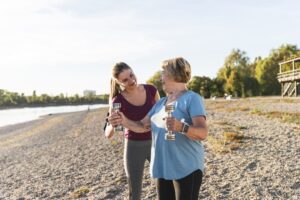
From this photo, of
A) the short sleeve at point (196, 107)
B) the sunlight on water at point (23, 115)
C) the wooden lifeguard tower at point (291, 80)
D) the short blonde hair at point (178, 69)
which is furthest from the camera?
the sunlight on water at point (23, 115)

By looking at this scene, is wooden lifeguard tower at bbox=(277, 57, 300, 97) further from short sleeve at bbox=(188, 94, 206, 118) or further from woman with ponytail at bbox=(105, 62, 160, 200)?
short sleeve at bbox=(188, 94, 206, 118)

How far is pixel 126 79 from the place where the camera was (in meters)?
4.75

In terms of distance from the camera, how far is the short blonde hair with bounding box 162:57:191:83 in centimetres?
360

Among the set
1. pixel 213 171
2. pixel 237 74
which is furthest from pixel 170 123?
pixel 237 74

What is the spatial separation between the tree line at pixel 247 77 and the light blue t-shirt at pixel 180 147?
6341 centimetres

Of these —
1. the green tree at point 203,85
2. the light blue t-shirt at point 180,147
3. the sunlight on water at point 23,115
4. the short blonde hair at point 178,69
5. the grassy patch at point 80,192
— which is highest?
the green tree at point 203,85

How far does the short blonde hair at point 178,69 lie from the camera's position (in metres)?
3.60

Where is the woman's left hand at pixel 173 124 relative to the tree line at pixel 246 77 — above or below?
below

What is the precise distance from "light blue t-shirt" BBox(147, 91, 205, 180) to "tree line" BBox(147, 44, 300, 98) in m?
63.4

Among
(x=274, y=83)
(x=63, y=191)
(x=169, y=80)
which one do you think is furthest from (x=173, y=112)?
(x=274, y=83)

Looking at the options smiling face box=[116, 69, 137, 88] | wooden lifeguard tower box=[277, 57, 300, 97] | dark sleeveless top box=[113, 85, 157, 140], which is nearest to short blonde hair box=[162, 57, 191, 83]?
smiling face box=[116, 69, 137, 88]

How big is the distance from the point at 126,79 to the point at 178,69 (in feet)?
4.12

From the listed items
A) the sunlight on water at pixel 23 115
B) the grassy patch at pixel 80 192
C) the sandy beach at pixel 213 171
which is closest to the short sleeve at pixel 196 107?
the sandy beach at pixel 213 171

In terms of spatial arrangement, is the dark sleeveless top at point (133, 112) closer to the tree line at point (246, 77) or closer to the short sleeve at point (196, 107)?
the short sleeve at point (196, 107)
